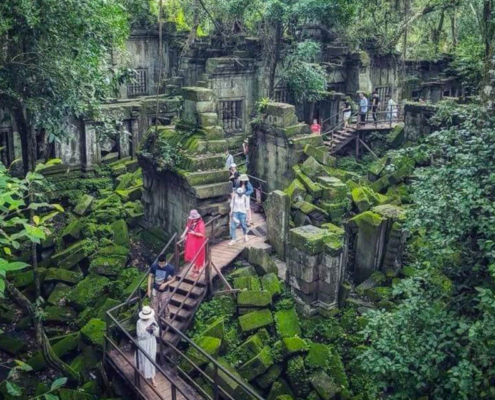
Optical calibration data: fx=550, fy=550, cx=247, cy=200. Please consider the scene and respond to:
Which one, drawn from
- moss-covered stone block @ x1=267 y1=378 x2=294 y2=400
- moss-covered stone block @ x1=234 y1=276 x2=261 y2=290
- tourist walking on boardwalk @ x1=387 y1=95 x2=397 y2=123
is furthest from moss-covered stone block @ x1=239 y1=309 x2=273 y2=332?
tourist walking on boardwalk @ x1=387 y1=95 x2=397 y2=123

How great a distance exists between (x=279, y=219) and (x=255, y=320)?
125 inches

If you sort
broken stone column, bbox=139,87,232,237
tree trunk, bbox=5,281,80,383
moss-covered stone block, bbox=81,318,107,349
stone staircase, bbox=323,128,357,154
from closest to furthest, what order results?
tree trunk, bbox=5,281,80,383 → moss-covered stone block, bbox=81,318,107,349 → broken stone column, bbox=139,87,232,237 → stone staircase, bbox=323,128,357,154

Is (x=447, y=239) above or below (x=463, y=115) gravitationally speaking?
below

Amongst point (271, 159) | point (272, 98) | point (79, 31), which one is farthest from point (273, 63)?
point (79, 31)

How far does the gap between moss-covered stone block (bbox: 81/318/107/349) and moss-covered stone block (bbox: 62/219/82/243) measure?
399cm

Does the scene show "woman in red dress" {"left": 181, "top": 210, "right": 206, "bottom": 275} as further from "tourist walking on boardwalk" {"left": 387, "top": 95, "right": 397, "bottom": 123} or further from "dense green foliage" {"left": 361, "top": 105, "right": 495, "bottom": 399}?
"tourist walking on boardwalk" {"left": 387, "top": 95, "right": 397, "bottom": 123}

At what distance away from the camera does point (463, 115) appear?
9266 mm

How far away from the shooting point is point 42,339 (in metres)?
12.4

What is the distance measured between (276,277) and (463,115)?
18.2 feet

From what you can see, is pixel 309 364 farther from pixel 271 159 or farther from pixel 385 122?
pixel 385 122

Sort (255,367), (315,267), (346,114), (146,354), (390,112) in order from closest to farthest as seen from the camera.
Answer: (146,354) < (255,367) < (315,267) < (390,112) < (346,114)

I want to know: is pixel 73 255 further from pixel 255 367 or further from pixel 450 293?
pixel 450 293

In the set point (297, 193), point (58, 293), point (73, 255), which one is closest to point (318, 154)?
point (297, 193)

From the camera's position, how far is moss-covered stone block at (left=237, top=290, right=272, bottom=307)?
1193cm
